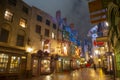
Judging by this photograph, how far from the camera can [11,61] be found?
754 inches

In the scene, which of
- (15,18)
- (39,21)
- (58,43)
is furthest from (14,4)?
(58,43)

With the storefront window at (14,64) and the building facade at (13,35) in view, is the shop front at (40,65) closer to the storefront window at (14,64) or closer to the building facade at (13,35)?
the building facade at (13,35)

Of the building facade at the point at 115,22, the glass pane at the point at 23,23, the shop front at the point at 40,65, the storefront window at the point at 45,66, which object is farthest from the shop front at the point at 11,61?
the building facade at the point at 115,22

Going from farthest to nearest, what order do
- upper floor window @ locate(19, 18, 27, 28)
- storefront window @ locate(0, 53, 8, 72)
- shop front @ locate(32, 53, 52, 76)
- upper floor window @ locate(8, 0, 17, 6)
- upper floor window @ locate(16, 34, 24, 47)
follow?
1. shop front @ locate(32, 53, 52, 76)
2. upper floor window @ locate(19, 18, 27, 28)
3. upper floor window @ locate(16, 34, 24, 47)
4. upper floor window @ locate(8, 0, 17, 6)
5. storefront window @ locate(0, 53, 8, 72)

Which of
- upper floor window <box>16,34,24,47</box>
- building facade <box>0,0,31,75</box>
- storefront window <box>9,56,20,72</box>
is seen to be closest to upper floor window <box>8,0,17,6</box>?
building facade <box>0,0,31,75</box>

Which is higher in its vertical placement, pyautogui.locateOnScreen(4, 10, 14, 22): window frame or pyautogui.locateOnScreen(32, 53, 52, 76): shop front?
pyautogui.locateOnScreen(4, 10, 14, 22): window frame

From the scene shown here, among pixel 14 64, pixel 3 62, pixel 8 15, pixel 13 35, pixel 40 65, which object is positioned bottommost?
pixel 40 65

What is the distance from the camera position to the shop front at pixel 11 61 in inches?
696

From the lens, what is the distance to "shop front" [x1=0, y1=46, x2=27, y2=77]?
58.0 feet

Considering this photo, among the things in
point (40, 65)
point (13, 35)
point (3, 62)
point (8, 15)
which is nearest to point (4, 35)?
point (13, 35)

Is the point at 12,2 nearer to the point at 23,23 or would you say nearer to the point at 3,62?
the point at 23,23

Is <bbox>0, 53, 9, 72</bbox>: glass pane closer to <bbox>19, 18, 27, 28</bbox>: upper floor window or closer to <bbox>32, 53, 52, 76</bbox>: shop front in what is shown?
<bbox>19, 18, 27, 28</bbox>: upper floor window

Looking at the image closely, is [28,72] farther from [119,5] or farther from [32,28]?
[119,5]

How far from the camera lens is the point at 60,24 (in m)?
37.4
